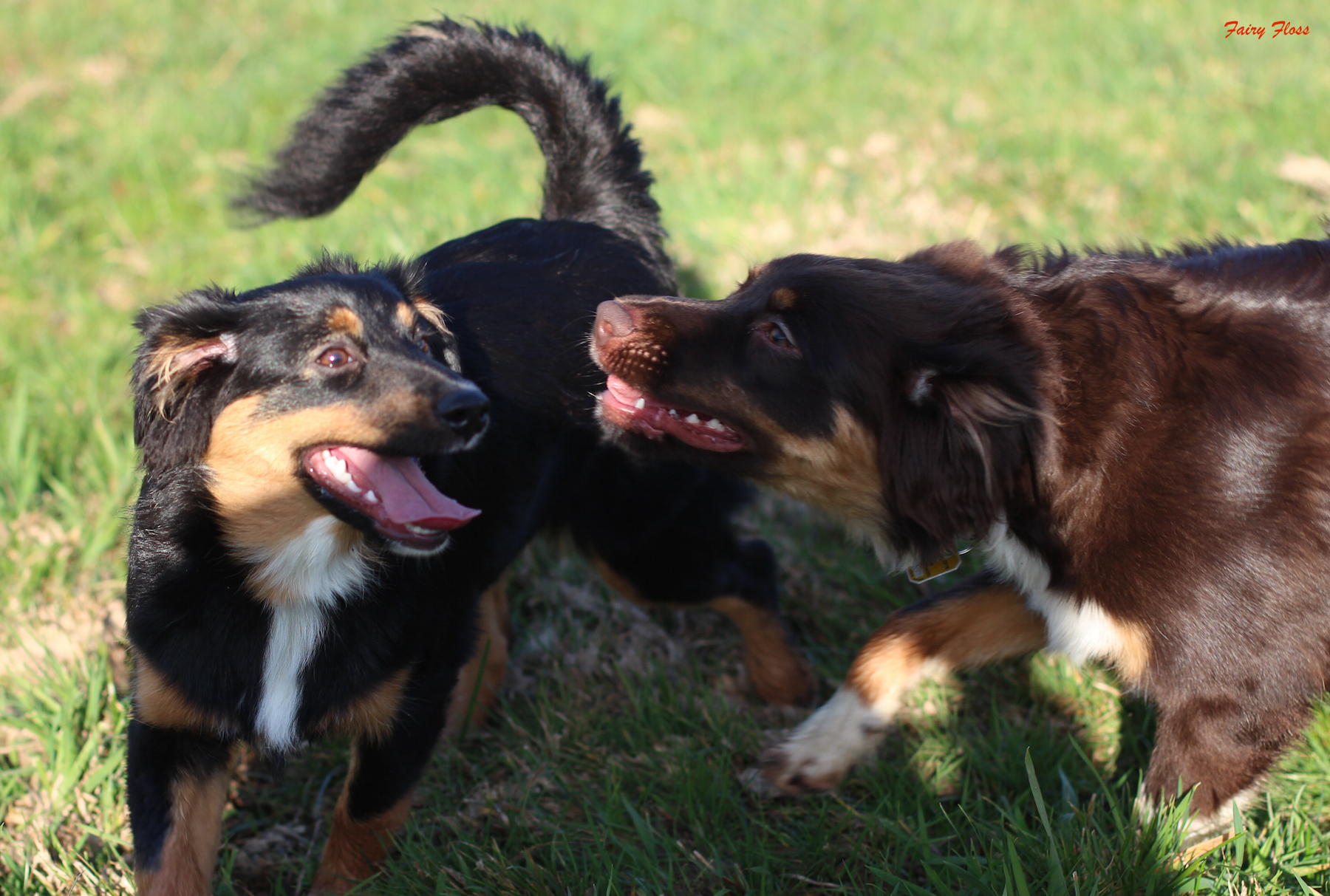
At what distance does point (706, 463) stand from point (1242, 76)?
19.5ft

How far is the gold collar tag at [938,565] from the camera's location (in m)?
2.54

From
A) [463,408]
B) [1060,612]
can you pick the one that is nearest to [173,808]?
[463,408]

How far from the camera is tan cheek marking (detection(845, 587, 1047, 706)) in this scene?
275 cm

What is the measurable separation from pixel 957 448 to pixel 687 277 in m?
3.14

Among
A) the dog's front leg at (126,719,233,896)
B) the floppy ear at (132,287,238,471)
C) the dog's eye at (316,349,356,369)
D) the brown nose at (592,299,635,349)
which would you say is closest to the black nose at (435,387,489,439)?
the dog's eye at (316,349,356,369)

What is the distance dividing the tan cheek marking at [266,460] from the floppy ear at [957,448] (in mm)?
1193

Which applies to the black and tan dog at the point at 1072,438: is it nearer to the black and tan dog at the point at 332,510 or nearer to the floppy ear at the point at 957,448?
the floppy ear at the point at 957,448

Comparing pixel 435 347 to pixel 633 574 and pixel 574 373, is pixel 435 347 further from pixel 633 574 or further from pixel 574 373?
pixel 633 574

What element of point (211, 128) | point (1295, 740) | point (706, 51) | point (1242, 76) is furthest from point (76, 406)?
point (1242, 76)

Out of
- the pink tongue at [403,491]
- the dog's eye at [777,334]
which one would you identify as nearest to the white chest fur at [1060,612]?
the dog's eye at [777,334]

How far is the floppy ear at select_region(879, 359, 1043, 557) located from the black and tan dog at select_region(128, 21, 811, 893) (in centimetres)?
95

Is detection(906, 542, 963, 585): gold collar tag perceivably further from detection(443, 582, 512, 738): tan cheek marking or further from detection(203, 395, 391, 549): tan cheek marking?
detection(203, 395, 391, 549): tan cheek marking

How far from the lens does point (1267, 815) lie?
251 centimetres

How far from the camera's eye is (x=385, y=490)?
237cm
